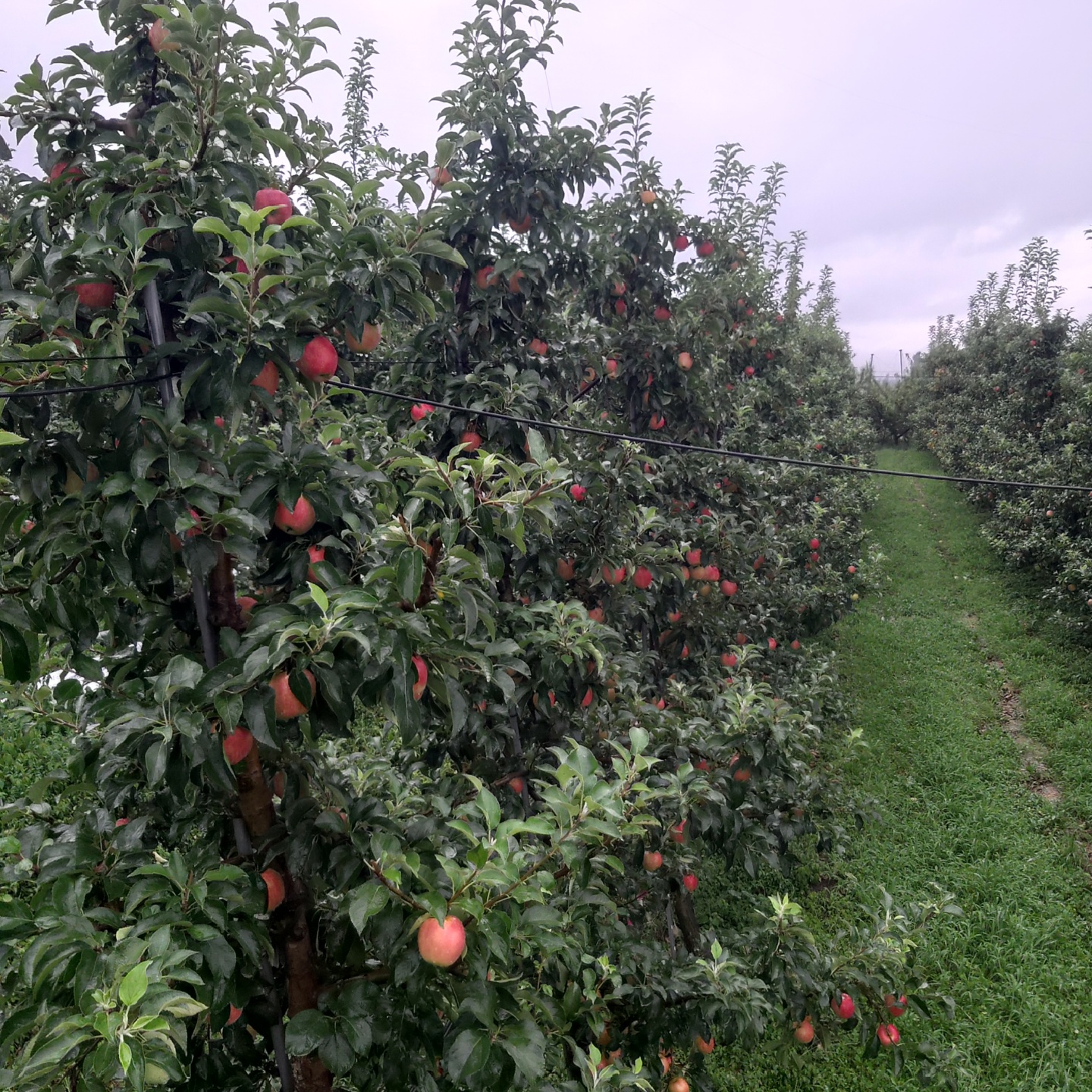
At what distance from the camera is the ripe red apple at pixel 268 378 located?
1.41m

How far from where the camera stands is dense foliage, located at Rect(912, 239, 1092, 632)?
25.5 ft

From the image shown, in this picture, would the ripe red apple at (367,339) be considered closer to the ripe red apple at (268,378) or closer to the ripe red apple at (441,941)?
the ripe red apple at (268,378)

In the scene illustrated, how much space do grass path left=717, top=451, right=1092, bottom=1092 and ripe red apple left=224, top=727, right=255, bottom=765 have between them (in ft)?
9.19

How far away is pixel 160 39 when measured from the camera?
1.32 metres

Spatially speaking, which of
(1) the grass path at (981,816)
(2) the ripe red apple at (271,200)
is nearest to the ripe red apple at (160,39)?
(2) the ripe red apple at (271,200)

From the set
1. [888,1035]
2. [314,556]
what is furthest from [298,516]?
[888,1035]

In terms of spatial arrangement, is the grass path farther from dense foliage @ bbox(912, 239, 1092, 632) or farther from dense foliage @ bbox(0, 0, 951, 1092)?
dense foliage @ bbox(0, 0, 951, 1092)

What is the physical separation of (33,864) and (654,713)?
181 centimetres

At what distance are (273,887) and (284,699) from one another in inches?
18.5

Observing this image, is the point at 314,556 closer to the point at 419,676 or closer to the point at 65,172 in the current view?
the point at 419,676

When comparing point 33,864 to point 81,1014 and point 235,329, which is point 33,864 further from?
point 235,329

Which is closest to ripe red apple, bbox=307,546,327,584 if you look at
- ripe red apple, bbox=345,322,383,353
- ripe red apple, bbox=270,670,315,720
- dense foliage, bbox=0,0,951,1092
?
dense foliage, bbox=0,0,951,1092

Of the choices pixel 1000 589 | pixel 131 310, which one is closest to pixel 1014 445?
pixel 1000 589

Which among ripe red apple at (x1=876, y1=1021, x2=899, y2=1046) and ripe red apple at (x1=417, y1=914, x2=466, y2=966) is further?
ripe red apple at (x1=876, y1=1021, x2=899, y2=1046)
